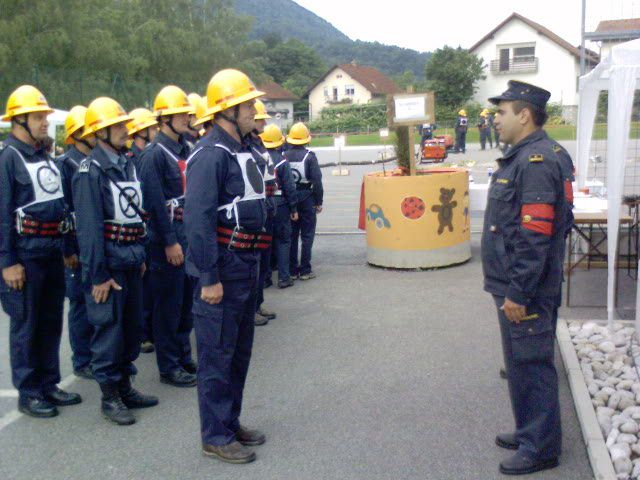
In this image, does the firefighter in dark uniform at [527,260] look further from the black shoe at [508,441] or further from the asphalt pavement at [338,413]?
the asphalt pavement at [338,413]

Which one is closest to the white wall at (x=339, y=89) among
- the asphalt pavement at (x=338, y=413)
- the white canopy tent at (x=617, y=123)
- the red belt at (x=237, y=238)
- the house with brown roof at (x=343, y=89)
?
the house with brown roof at (x=343, y=89)

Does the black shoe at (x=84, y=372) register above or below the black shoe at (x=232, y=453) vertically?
below

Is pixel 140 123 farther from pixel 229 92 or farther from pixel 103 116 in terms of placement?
pixel 229 92

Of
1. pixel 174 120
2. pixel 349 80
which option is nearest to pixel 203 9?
pixel 349 80

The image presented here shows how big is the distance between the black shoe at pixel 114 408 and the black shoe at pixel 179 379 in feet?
2.25

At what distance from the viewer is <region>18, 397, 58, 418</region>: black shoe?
5.43m

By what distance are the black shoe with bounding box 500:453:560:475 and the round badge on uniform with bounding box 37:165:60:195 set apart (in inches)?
140

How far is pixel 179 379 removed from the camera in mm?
6031

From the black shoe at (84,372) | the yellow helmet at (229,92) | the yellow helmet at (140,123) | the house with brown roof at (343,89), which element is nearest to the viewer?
the yellow helmet at (229,92)

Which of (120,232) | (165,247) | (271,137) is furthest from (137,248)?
(271,137)

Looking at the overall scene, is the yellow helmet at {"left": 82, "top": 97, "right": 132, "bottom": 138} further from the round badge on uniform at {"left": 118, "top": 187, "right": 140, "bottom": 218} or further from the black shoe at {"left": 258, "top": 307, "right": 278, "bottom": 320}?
the black shoe at {"left": 258, "top": 307, "right": 278, "bottom": 320}

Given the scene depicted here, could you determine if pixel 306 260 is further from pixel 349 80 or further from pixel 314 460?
pixel 349 80

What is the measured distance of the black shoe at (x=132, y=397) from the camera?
5504 millimetres

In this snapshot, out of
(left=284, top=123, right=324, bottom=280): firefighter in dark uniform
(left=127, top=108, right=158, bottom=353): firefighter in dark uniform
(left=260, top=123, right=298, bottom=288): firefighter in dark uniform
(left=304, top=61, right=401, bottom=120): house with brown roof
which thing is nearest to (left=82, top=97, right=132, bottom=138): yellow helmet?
(left=127, top=108, right=158, bottom=353): firefighter in dark uniform
